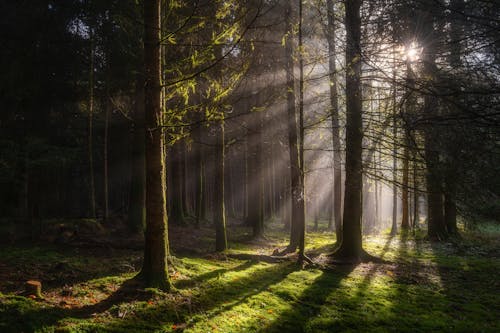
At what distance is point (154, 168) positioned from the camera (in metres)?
5.82

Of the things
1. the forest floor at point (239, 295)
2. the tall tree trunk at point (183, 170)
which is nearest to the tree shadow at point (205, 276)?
the forest floor at point (239, 295)

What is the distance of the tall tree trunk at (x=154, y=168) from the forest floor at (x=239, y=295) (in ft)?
1.43

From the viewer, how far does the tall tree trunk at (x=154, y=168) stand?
5.81 meters

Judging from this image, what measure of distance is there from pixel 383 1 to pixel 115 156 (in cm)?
2427

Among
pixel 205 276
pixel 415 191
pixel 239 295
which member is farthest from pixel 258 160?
pixel 239 295

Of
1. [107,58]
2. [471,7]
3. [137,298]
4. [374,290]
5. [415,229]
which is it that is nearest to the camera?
[471,7]

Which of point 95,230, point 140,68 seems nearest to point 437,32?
point 140,68

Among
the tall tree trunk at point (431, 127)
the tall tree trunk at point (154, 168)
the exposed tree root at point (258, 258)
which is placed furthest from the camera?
the exposed tree root at point (258, 258)

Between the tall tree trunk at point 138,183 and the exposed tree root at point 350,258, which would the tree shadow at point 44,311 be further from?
the tall tree trunk at point 138,183

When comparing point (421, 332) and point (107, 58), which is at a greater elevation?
point (107, 58)

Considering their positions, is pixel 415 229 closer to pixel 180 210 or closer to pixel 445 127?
pixel 180 210

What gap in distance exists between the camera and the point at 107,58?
14477mm

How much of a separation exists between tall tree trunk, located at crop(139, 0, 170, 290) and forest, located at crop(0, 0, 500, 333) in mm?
27

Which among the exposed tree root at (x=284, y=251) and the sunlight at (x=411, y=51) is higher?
the sunlight at (x=411, y=51)
